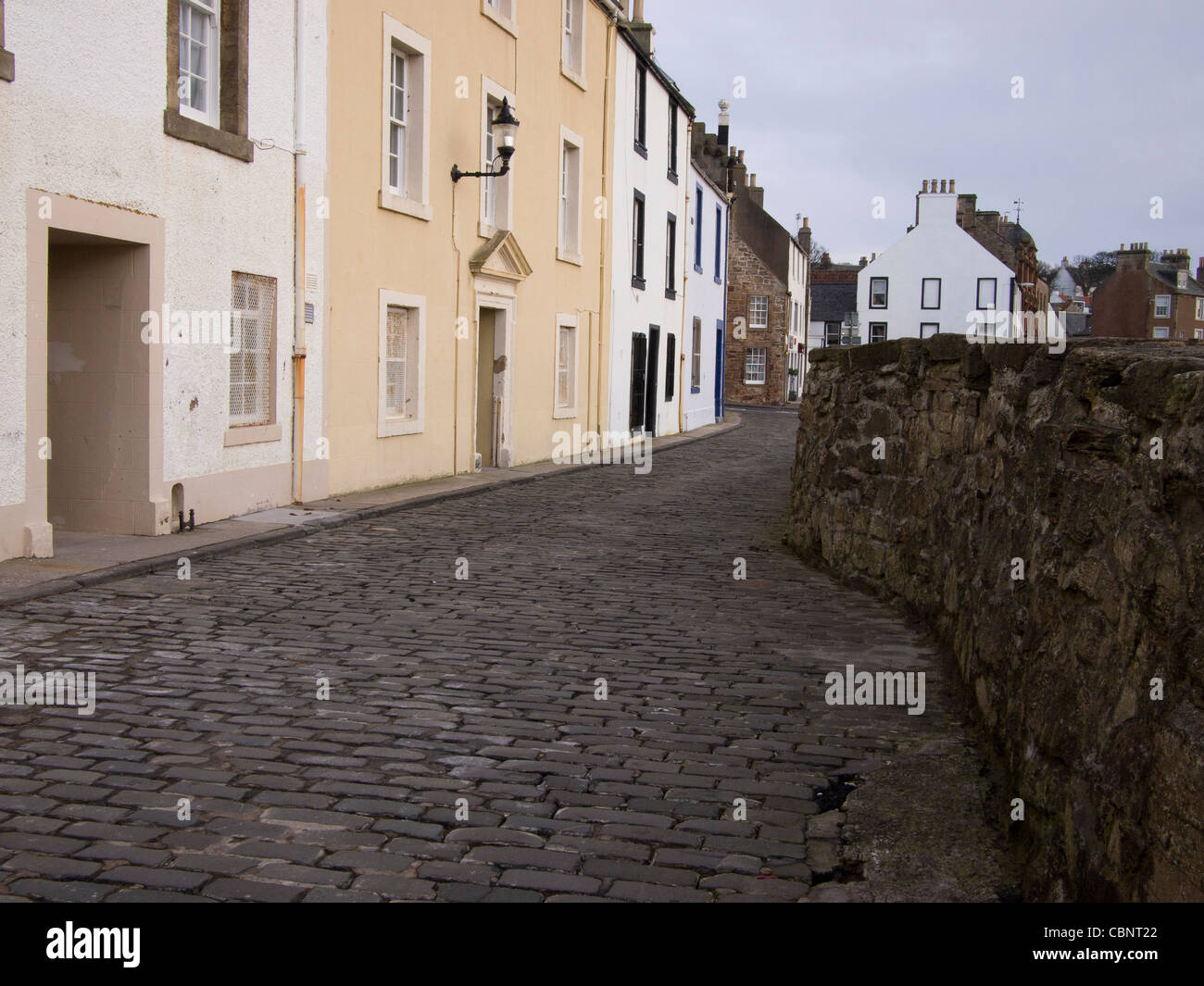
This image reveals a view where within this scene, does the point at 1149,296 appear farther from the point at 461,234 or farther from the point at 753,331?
the point at 461,234

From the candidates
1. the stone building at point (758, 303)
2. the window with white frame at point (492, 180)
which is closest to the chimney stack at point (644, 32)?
the window with white frame at point (492, 180)

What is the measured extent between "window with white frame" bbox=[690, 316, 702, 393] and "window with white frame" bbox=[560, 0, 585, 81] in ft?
39.6

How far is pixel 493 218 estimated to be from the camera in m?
19.3

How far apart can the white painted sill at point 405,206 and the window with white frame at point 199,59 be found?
11.0ft

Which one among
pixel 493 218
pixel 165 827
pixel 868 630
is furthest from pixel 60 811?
pixel 493 218

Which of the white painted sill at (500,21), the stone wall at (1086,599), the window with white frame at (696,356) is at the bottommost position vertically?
the stone wall at (1086,599)

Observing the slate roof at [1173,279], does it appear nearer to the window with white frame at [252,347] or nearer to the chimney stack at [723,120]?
the chimney stack at [723,120]

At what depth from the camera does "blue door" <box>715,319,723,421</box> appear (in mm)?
37938

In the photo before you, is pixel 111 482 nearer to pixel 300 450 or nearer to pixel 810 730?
pixel 300 450

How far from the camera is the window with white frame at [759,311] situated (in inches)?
2175

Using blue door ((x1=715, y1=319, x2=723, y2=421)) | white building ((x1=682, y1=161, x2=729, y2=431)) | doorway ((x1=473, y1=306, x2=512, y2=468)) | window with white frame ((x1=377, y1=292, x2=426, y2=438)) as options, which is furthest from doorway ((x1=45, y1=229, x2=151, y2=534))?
blue door ((x1=715, y1=319, x2=723, y2=421))

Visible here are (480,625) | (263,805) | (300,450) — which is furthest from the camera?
(300,450)

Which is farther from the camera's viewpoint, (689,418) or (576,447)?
(689,418)

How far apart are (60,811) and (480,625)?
3.65 metres
